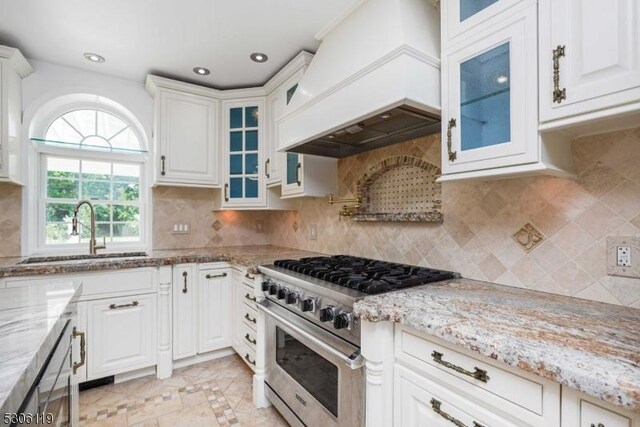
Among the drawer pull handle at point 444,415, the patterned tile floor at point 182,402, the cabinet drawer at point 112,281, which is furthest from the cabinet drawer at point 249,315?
the drawer pull handle at point 444,415

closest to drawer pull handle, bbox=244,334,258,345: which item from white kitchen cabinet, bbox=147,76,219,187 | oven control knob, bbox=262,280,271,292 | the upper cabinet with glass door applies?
oven control knob, bbox=262,280,271,292

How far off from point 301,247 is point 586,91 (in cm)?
235

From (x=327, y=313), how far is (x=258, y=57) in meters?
2.08

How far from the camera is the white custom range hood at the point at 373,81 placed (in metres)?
1.33

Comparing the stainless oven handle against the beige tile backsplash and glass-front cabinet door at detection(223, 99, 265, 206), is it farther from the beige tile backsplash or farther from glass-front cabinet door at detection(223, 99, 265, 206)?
glass-front cabinet door at detection(223, 99, 265, 206)

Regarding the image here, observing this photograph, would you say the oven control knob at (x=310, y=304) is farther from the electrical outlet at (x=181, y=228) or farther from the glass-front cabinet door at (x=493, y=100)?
the electrical outlet at (x=181, y=228)

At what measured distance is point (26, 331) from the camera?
78cm

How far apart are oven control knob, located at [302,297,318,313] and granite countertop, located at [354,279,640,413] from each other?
0.36 metres

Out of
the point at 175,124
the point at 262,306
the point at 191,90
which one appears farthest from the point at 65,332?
the point at 191,90

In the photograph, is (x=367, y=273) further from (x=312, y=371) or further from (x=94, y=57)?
(x=94, y=57)

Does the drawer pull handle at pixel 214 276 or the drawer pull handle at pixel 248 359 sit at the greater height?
the drawer pull handle at pixel 214 276

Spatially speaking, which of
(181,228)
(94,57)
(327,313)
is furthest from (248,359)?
(94,57)

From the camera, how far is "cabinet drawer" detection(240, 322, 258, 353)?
7.20ft

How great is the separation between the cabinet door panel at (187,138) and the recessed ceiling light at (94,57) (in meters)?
0.48
